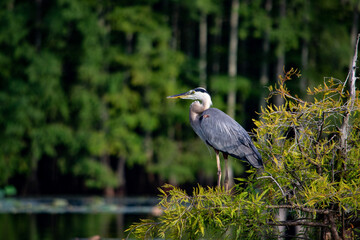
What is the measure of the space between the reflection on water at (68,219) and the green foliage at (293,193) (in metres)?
6.34

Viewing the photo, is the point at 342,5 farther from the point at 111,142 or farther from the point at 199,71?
the point at 111,142

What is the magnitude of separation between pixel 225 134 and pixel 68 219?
9.97 m

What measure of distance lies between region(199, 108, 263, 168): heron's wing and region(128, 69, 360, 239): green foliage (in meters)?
0.46

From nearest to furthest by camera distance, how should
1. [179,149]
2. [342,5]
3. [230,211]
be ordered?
[230,211] < [342,5] < [179,149]

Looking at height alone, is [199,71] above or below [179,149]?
above

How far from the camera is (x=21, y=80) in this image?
23625 mm

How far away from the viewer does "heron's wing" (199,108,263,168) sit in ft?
19.9

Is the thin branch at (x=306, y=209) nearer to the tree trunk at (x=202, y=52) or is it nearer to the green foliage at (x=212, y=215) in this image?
the green foliage at (x=212, y=215)

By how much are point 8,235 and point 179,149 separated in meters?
12.1

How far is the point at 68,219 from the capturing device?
15789 millimetres

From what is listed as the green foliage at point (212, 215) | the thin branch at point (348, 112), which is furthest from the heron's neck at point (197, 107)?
the thin branch at point (348, 112)

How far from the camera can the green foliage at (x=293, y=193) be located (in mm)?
5207

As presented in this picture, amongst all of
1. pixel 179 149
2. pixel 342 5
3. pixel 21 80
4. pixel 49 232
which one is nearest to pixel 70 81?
pixel 21 80

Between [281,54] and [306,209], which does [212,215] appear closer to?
[306,209]
